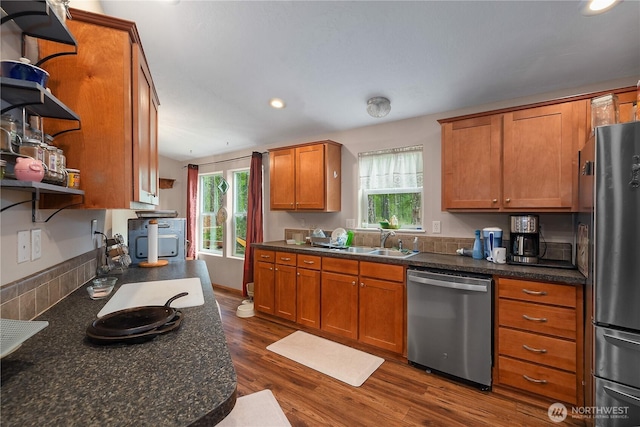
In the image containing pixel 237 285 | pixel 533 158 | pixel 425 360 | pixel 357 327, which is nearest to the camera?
pixel 533 158

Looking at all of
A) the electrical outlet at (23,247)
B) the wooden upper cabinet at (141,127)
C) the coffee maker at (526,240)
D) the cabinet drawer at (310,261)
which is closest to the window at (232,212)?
the cabinet drawer at (310,261)

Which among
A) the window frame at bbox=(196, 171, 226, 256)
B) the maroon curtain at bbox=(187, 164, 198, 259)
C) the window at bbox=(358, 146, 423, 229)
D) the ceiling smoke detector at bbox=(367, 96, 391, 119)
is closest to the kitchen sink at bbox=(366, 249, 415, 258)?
the window at bbox=(358, 146, 423, 229)

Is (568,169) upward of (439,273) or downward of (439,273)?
upward

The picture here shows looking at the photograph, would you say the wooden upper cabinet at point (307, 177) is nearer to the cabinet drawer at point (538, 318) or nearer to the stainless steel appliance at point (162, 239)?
the stainless steel appliance at point (162, 239)

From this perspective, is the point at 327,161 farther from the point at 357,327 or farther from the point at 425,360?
the point at 425,360

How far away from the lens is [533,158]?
7.22ft

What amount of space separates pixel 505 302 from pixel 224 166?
4630 mm

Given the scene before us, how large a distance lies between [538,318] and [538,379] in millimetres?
424

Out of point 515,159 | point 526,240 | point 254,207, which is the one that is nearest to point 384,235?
point 526,240

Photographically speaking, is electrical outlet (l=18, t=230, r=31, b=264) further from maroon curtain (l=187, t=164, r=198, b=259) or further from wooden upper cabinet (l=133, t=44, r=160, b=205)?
maroon curtain (l=187, t=164, r=198, b=259)

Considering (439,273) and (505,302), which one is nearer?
(505,302)

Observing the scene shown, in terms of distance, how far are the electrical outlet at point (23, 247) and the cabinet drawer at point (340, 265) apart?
7.41ft

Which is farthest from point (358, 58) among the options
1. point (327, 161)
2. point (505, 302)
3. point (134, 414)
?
point (134, 414)

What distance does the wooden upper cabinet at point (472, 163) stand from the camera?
2.36 metres
